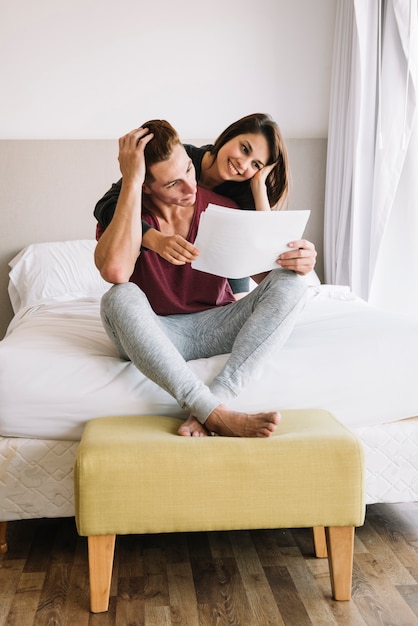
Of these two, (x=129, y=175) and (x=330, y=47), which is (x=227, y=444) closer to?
(x=129, y=175)

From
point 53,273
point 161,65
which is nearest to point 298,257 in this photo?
point 53,273

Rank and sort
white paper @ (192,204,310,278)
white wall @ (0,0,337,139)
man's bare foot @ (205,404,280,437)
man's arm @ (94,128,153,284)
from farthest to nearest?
white wall @ (0,0,337,139), man's arm @ (94,128,153,284), white paper @ (192,204,310,278), man's bare foot @ (205,404,280,437)

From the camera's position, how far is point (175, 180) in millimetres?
1764

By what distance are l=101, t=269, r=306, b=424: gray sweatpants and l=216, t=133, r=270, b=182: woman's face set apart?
325 millimetres

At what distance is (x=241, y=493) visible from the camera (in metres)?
1.42

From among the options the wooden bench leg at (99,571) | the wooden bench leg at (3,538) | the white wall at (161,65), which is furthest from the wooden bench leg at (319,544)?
the white wall at (161,65)

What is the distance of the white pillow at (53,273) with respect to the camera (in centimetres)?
325

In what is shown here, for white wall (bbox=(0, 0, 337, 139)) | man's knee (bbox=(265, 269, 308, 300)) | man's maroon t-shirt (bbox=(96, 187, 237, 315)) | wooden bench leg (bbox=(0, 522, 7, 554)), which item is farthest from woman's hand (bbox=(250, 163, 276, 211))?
white wall (bbox=(0, 0, 337, 139))

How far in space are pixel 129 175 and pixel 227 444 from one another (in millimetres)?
682

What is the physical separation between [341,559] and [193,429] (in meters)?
0.39

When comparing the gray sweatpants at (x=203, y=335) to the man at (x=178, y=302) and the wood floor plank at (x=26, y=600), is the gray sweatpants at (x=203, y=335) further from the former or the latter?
the wood floor plank at (x=26, y=600)

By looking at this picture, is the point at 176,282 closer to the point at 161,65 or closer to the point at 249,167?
the point at 249,167

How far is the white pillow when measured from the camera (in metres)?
3.25

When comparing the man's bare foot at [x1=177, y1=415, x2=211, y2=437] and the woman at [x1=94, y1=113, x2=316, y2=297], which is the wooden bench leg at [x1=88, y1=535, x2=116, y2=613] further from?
the woman at [x1=94, y1=113, x2=316, y2=297]
